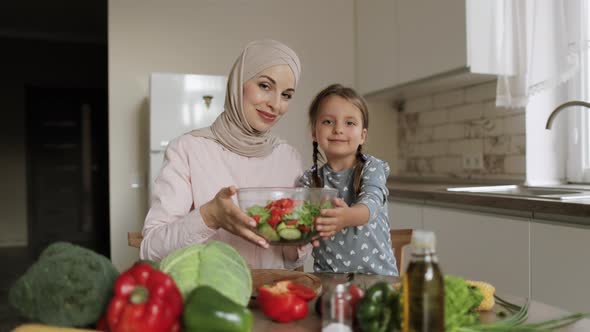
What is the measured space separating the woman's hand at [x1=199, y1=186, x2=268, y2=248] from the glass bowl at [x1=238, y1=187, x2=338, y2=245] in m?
0.02

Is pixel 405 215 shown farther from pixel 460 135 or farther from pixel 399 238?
pixel 399 238

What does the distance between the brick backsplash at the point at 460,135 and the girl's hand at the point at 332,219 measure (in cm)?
207

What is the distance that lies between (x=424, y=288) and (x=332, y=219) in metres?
0.42

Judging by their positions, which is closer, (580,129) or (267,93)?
(267,93)

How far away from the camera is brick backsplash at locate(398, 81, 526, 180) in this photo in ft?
9.75

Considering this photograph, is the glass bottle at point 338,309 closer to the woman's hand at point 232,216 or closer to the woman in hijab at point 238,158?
the woman's hand at point 232,216

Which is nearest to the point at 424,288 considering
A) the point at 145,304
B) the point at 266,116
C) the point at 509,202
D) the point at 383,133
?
the point at 145,304

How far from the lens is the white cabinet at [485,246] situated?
2.08m

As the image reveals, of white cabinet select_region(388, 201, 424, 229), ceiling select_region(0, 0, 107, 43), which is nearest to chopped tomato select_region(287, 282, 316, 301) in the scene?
white cabinet select_region(388, 201, 424, 229)

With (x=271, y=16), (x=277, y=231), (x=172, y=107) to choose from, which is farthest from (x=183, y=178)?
(x=271, y=16)

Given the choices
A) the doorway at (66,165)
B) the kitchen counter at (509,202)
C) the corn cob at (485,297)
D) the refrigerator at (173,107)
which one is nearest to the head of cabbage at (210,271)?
the corn cob at (485,297)

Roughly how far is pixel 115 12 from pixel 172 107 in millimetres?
961

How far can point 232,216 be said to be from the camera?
1.14 m

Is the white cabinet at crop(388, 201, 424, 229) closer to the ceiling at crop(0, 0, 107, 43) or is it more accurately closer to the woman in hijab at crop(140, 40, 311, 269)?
the woman in hijab at crop(140, 40, 311, 269)
